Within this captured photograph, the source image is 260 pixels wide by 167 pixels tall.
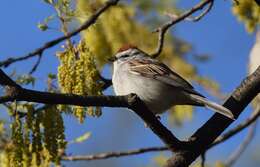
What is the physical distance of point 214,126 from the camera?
324cm

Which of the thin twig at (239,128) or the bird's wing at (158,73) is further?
the thin twig at (239,128)

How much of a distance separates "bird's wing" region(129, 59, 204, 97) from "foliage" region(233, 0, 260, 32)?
0.77 meters

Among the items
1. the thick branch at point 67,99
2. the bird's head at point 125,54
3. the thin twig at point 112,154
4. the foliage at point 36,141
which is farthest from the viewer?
the bird's head at point 125,54

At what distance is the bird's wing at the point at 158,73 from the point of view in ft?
12.9

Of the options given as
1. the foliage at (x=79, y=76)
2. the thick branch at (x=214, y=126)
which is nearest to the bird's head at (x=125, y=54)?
the foliage at (x=79, y=76)

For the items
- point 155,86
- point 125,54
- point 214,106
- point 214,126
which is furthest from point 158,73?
point 214,126

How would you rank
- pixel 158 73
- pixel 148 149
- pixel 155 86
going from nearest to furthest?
pixel 155 86
pixel 158 73
pixel 148 149

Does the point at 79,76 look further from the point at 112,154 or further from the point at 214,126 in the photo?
the point at 112,154

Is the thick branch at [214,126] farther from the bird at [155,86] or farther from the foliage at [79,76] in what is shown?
the foliage at [79,76]

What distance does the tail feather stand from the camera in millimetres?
3197

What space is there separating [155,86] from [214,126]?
31.4 inches

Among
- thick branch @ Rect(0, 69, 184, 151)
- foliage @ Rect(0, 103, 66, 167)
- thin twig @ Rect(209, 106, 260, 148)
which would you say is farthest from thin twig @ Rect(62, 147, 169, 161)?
thick branch @ Rect(0, 69, 184, 151)

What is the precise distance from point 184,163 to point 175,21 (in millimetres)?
1282

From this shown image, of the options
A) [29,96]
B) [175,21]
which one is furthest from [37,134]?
[175,21]
